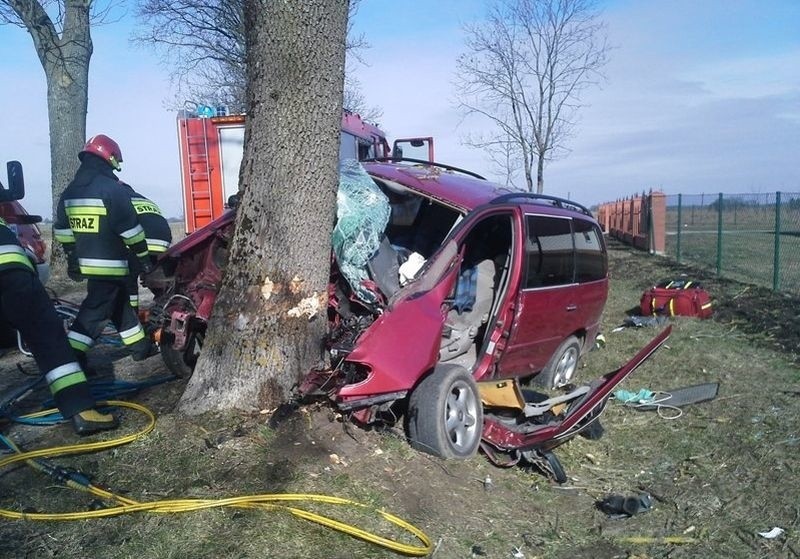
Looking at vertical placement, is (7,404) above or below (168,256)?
below

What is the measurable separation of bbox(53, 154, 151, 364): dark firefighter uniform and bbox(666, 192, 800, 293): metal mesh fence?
32.9ft

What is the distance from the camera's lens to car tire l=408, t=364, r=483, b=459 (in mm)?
4570

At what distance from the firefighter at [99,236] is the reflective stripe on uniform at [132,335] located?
6.6 inches

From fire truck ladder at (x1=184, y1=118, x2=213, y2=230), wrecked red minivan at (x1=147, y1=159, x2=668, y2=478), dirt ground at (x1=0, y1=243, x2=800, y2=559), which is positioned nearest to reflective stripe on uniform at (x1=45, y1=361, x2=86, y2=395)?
dirt ground at (x1=0, y1=243, x2=800, y2=559)

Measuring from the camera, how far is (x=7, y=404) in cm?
527

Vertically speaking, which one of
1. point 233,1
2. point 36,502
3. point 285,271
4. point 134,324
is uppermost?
point 233,1

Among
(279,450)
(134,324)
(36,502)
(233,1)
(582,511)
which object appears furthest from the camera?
(233,1)

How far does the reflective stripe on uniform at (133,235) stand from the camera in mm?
5492

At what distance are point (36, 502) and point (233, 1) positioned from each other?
1755 centimetres

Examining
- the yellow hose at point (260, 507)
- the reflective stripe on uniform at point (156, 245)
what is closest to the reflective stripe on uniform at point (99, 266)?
the reflective stripe on uniform at point (156, 245)

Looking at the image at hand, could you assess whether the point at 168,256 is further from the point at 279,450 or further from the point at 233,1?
the point at 233,1

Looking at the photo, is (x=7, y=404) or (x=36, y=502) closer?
(x=36, y=502)

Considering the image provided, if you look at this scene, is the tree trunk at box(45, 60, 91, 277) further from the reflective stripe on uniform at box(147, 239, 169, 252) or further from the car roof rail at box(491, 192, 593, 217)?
the car roof rail at box(491, 192, 593, 217)

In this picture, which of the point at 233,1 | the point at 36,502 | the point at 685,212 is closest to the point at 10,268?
the point at 36,502
